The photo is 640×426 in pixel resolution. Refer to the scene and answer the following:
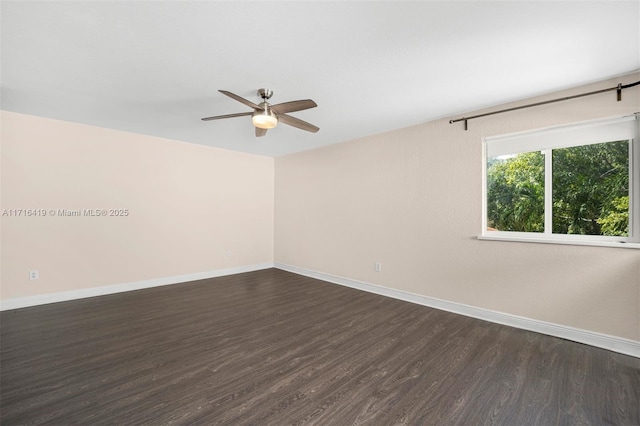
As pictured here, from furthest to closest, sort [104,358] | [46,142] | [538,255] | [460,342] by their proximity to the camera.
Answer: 1. [46,142]
2. [538,255]
3. [460,342]
4. [104,358]

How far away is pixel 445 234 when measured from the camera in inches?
138

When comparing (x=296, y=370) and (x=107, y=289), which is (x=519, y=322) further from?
(x=107, y=289)

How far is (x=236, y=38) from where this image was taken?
75.7 inches

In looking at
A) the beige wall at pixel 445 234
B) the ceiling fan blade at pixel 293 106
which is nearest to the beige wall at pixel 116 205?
the beige wall at pixel 445 234

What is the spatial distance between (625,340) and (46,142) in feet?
23.1

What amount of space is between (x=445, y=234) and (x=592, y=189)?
1.48 meters

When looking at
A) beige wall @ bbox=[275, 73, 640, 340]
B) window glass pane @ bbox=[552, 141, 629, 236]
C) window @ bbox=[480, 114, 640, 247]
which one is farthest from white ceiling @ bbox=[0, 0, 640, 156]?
window glass pane @ bbox=[552, 141, 629, 236]

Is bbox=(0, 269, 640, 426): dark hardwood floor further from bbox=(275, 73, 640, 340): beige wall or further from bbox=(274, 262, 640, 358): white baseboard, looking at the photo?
bbox=(275, 73, 640, 340): beige wall

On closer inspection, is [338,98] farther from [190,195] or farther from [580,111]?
[190,195]

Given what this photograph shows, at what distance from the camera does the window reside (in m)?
2.51

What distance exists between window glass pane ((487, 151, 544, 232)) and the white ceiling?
746mm

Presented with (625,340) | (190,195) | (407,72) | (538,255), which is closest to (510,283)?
(538,255)

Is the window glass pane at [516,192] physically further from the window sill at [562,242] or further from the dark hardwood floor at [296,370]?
the dark hardwood floor at [296,370]

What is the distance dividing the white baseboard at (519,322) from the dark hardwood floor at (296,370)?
9 cm
